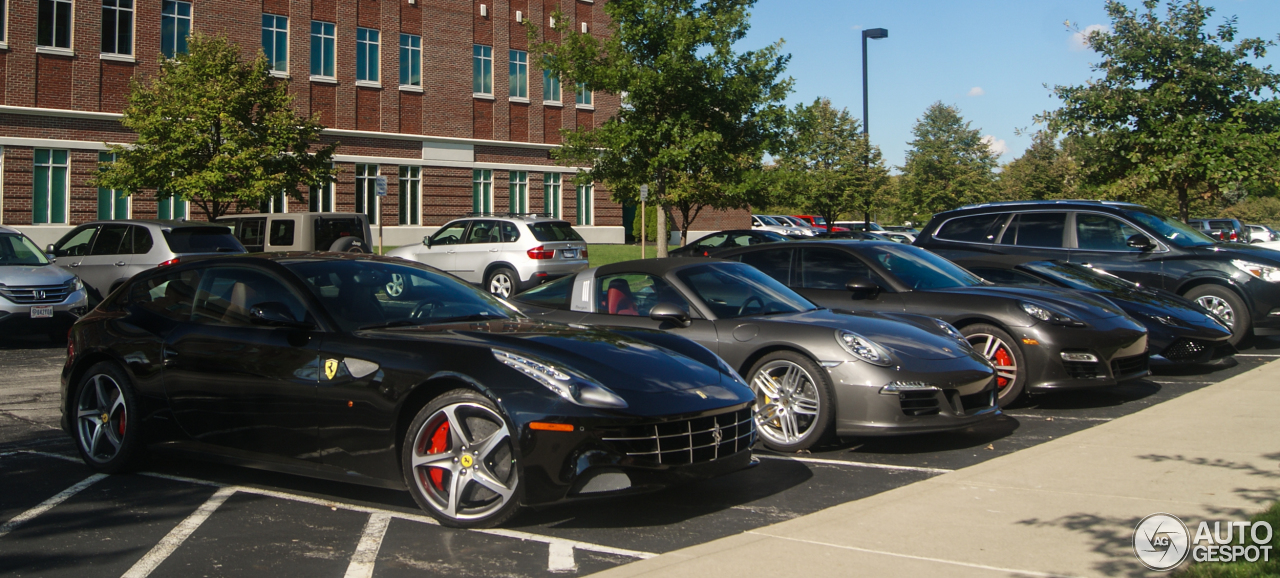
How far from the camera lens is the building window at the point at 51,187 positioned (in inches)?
1105

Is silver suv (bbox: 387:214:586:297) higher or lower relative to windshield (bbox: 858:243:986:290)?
higher

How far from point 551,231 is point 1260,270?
11.8 metres

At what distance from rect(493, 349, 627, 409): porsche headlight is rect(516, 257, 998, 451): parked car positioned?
2.08 m

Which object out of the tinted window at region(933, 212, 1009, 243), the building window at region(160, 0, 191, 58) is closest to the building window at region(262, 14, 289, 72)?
the building window at region(160, 0, 191, 58)

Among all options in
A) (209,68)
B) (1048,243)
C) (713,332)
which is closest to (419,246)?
(209,68)

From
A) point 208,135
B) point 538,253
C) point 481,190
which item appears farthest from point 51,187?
point 538,253

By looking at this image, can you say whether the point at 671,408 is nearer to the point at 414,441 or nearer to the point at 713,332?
the point at 414,441

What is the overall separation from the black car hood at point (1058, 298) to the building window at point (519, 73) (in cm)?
3173

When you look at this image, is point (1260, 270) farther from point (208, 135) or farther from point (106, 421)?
point (208, 135)

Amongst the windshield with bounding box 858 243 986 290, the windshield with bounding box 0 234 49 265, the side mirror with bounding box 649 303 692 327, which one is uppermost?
the windshield with bounding box 0 234 49 265

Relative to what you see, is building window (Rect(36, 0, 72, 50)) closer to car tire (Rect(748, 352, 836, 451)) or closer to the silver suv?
the silver suv

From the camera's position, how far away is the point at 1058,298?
342 inches

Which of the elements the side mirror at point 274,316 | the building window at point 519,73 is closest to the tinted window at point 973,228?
the side mirror at point 274,316

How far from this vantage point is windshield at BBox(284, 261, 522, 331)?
18.1 ft
